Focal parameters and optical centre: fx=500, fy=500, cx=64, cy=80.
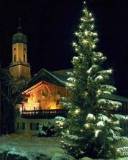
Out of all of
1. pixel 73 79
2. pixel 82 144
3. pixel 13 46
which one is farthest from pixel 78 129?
pixel 13 46

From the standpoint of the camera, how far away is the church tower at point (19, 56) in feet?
284

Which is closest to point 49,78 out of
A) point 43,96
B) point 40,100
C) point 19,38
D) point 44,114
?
point 43,96

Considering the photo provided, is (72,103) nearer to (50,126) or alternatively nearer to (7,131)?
(50,126)

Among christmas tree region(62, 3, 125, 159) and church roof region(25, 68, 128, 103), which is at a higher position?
church roof region(25, 68, 128, 103)

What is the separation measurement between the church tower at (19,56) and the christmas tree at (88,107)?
56245mm

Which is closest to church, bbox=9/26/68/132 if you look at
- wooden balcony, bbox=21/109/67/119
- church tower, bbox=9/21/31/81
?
wooden balcony, bbox=21/109/67/119

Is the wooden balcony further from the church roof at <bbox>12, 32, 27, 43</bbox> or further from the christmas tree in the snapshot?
the church roof at <bbox>12, 32, 27, 43</bbox>

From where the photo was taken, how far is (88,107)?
98.4 feet

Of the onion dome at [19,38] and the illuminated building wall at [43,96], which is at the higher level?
the onion dome at [19,38]

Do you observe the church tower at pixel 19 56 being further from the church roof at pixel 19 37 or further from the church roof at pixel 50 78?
the church roof at pixel 50 78

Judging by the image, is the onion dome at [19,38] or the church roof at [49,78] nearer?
the church roof at [49,78]

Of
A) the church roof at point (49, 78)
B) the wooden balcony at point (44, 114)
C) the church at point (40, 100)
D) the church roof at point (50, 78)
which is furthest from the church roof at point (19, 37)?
the wooden balcony at point (44, 114)

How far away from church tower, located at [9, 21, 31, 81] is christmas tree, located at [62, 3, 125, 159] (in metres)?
56.2

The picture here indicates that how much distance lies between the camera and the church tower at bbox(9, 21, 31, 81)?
86.5 m
